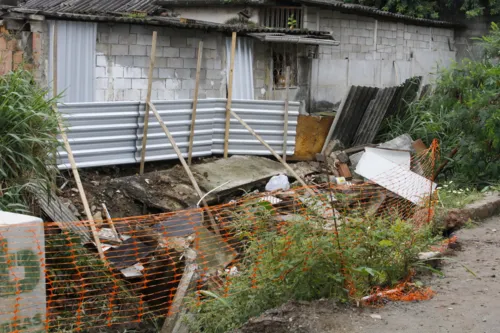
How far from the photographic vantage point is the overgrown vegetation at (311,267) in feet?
16.2

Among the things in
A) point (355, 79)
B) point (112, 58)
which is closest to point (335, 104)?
point (355, 79)

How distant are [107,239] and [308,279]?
330cm

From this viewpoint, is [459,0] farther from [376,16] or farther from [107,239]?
[107,239]

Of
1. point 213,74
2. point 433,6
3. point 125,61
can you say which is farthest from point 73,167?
point 433,6

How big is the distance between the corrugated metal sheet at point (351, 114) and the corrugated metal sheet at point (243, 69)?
5.24 feet

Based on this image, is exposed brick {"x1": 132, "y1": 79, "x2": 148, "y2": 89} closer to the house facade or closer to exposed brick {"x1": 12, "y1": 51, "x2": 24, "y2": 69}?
the house facade

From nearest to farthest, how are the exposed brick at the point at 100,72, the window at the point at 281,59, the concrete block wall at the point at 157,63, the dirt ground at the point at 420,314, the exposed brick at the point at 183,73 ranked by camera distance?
the dirt ground at the point at 420,314, the exposed brick at the point at 100,72, the concrete block wall at the point at 157,63, the exposed brick at the point at 183,73, the window at the point at 281,59

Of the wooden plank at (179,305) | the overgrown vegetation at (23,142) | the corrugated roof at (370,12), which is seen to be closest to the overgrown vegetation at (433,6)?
the corrugated roof at (370,12)

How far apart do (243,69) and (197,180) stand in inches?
121

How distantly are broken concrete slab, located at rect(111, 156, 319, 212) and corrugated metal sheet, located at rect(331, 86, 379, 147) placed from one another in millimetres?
1405

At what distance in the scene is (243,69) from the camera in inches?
478

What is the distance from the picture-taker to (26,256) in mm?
5152

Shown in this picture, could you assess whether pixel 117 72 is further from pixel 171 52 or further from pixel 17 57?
pixel 17 57

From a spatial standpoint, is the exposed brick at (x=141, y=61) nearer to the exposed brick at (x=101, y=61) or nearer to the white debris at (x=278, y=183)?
the exposed brick at (x=101, y=61)
